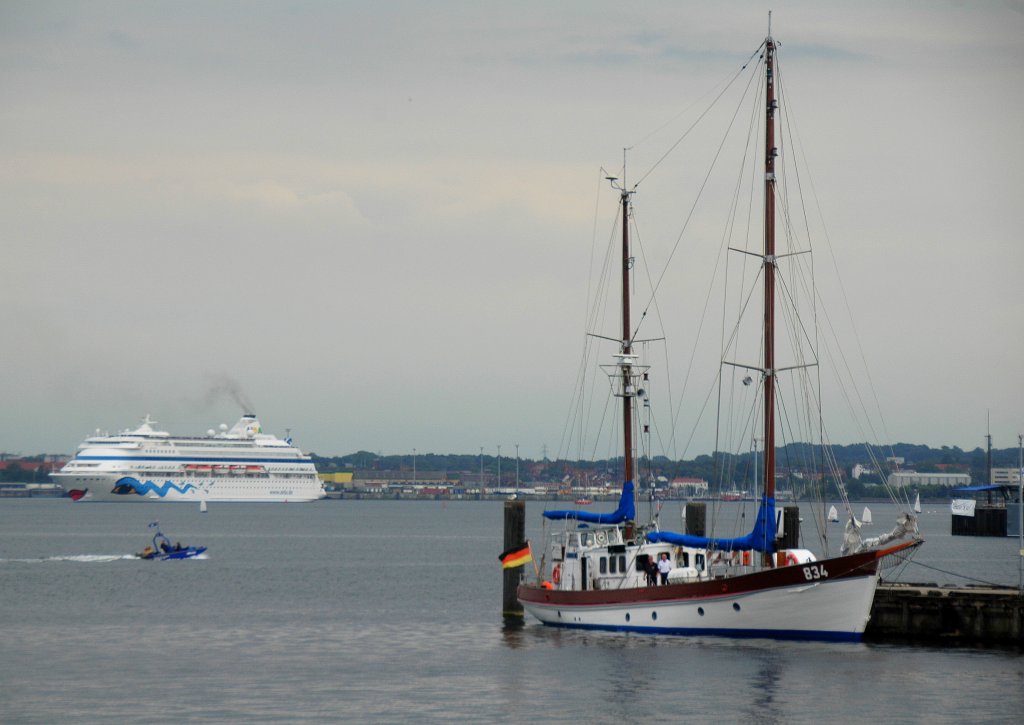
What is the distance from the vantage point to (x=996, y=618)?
43.2 m

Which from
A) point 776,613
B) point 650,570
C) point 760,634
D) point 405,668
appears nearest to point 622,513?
point 650,570

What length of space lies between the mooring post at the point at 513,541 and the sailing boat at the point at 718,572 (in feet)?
4.04

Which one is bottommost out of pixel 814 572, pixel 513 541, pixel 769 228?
pixel 814 572

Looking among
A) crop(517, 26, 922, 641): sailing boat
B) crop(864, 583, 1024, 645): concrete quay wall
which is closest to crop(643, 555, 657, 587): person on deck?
crop(517, 26, 922, 641): sailing boat

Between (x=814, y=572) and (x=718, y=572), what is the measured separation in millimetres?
5898

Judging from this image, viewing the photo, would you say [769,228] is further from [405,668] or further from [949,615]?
[405,668]

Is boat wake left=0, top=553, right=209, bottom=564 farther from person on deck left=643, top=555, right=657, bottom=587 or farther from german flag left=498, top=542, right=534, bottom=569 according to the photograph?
person on deck left=643, top=555, right=657, bottom=587

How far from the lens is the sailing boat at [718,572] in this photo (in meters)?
42.7

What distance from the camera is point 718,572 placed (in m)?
47.9

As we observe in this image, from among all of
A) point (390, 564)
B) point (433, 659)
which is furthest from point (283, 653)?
point (390, 564)

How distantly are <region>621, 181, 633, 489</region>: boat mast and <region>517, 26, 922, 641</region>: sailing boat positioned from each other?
0.16ft

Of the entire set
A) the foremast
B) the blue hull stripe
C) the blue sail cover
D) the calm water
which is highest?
the foremast

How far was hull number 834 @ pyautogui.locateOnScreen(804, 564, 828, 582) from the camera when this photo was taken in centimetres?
4231

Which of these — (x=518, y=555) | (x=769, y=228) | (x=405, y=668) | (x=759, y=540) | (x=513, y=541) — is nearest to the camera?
(x=405, y=668)
